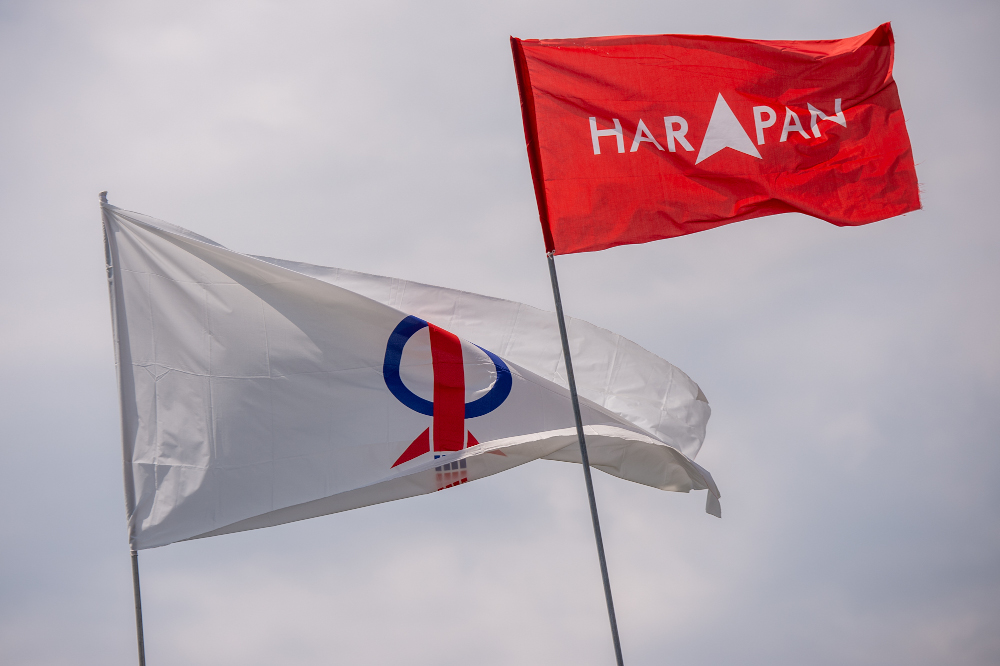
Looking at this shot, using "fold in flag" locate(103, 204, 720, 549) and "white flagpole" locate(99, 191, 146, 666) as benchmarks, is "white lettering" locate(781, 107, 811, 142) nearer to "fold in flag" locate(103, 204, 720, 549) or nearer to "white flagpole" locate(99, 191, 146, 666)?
"fold in flag" locate(103, 204, 720, 549)

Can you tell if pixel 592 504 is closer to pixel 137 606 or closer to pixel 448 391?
pixel 448 391

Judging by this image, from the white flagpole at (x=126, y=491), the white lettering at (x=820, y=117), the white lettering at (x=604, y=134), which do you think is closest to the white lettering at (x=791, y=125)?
the white lettering at (x=820, y=117)

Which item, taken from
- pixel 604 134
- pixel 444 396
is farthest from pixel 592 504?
pixel 604 134

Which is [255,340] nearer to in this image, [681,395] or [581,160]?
[581,160]

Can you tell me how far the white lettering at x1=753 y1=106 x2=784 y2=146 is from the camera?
18.1 metres

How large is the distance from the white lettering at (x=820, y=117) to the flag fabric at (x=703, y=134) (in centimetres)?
2

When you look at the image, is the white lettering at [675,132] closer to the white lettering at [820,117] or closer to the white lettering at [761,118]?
the white lettering at [761,118]

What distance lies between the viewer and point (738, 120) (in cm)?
1812

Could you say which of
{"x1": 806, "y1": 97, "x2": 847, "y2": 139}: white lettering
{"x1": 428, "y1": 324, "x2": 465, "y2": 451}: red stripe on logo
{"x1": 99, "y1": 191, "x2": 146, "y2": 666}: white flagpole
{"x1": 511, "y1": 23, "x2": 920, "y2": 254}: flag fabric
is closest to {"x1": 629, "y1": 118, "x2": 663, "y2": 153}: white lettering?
{"x1": 511, "y1": 23, "x2": 920, "y2": 254}: flag fabric

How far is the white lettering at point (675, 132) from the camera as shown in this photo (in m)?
18.0

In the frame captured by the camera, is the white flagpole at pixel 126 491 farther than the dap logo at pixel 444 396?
No

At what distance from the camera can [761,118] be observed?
18.2m

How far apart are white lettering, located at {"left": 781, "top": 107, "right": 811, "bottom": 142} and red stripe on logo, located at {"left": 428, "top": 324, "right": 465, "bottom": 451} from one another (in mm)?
6573

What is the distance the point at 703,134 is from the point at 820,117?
2.03m
